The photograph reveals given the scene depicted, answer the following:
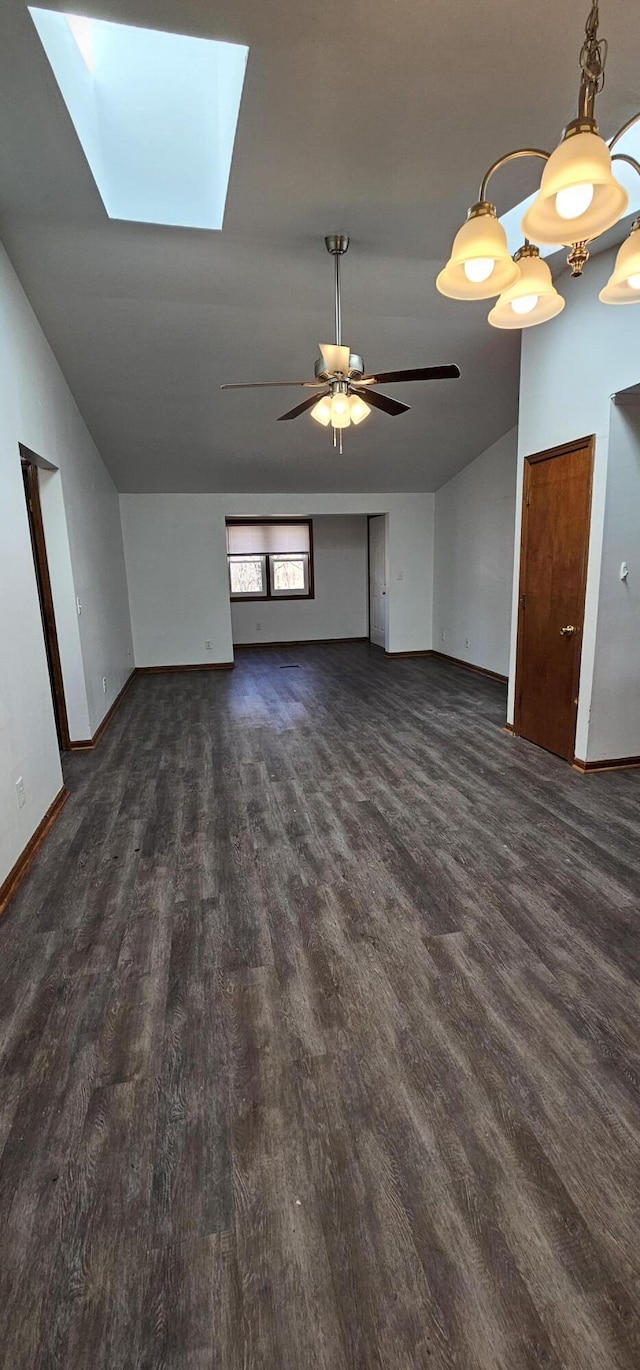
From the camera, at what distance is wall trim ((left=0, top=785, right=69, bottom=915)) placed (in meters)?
2.50

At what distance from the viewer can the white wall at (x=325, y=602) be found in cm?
883

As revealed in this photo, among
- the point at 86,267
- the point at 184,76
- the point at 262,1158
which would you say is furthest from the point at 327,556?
the point at 262,1158

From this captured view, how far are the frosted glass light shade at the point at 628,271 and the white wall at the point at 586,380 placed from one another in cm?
164

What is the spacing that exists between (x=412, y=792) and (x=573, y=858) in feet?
3.37

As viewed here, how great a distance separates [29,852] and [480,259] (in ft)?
9.80

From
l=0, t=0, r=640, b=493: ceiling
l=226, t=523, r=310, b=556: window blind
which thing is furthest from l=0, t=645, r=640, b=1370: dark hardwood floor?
l=226, t=523, r=310, b=556: window blind

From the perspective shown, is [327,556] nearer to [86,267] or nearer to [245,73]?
[86,267]

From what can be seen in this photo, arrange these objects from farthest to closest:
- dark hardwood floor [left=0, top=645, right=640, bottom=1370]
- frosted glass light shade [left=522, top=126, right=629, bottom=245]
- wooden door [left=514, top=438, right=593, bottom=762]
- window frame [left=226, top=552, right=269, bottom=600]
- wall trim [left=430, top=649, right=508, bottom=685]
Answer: window frame [left=226, top=552, right=269, bottom=600] → wall trim [left=430, top=649, right=508, bottom=685] → wooden door [left=514, top=438, right=593, bottom=762] → frosted glass light shade [left=522, top=126, right=629, bottom=245] → dark hardwood floor [left=0, top=645, right=640, bottom=1370]

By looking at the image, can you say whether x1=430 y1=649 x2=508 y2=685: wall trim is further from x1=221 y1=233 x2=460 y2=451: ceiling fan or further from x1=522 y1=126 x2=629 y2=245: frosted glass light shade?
x1=522 y1=126 x2=629 y2=245: frosted glass light shade

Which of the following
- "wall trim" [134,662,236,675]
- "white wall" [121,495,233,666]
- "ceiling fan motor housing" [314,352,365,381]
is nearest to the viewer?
"ceiling fan motor housing" [314,352,365,381]

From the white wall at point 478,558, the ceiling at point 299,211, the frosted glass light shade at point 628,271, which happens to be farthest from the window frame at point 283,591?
the frosted glass light shade at point 628,271

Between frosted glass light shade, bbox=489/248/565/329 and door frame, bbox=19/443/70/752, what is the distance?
3053mm

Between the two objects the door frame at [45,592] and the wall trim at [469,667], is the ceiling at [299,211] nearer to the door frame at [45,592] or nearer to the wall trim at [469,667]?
the door frame at [45,592]

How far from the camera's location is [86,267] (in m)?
3.26
